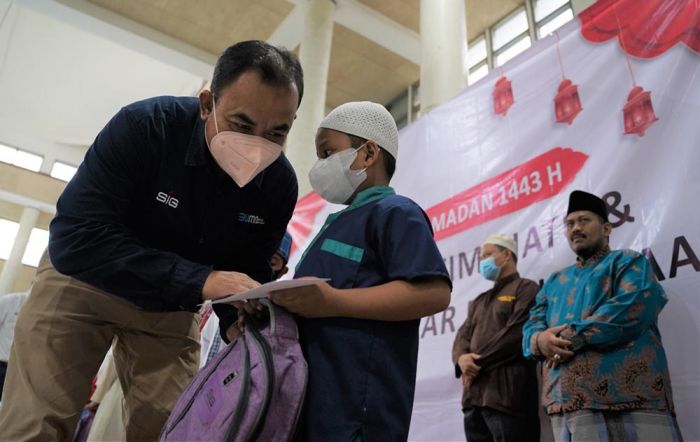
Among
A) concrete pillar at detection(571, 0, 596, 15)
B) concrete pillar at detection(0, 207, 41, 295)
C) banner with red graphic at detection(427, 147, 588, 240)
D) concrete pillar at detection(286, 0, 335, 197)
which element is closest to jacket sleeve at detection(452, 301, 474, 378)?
banner with red graphic at detection(427, 147, 588, 240)

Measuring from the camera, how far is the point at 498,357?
2.39 meters

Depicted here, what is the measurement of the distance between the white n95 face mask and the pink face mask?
0.44ft

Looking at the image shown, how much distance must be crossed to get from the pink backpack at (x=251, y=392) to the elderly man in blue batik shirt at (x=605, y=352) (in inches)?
50.5

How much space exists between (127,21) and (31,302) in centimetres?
898

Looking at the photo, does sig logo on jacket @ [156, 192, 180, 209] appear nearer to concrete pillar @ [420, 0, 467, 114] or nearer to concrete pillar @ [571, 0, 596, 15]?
concrete pillar @ [420, 0, 467, 114]

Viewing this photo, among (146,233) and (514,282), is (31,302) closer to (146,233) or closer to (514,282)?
(146,233)

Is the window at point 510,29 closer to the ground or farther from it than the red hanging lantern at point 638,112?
farther from it

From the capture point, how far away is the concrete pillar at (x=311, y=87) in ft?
20.1

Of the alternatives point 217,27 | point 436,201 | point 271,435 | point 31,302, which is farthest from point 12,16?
point 271,435

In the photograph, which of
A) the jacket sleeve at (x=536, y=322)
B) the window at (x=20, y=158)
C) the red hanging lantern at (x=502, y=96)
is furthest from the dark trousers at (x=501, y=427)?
the window at (x=20, y=158)

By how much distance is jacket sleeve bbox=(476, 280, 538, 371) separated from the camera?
238 cm

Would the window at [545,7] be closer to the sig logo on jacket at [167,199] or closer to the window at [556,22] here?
the window at [556,22]

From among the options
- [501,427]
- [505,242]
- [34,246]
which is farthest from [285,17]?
[34,246]

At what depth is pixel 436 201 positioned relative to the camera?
3.13 meters
